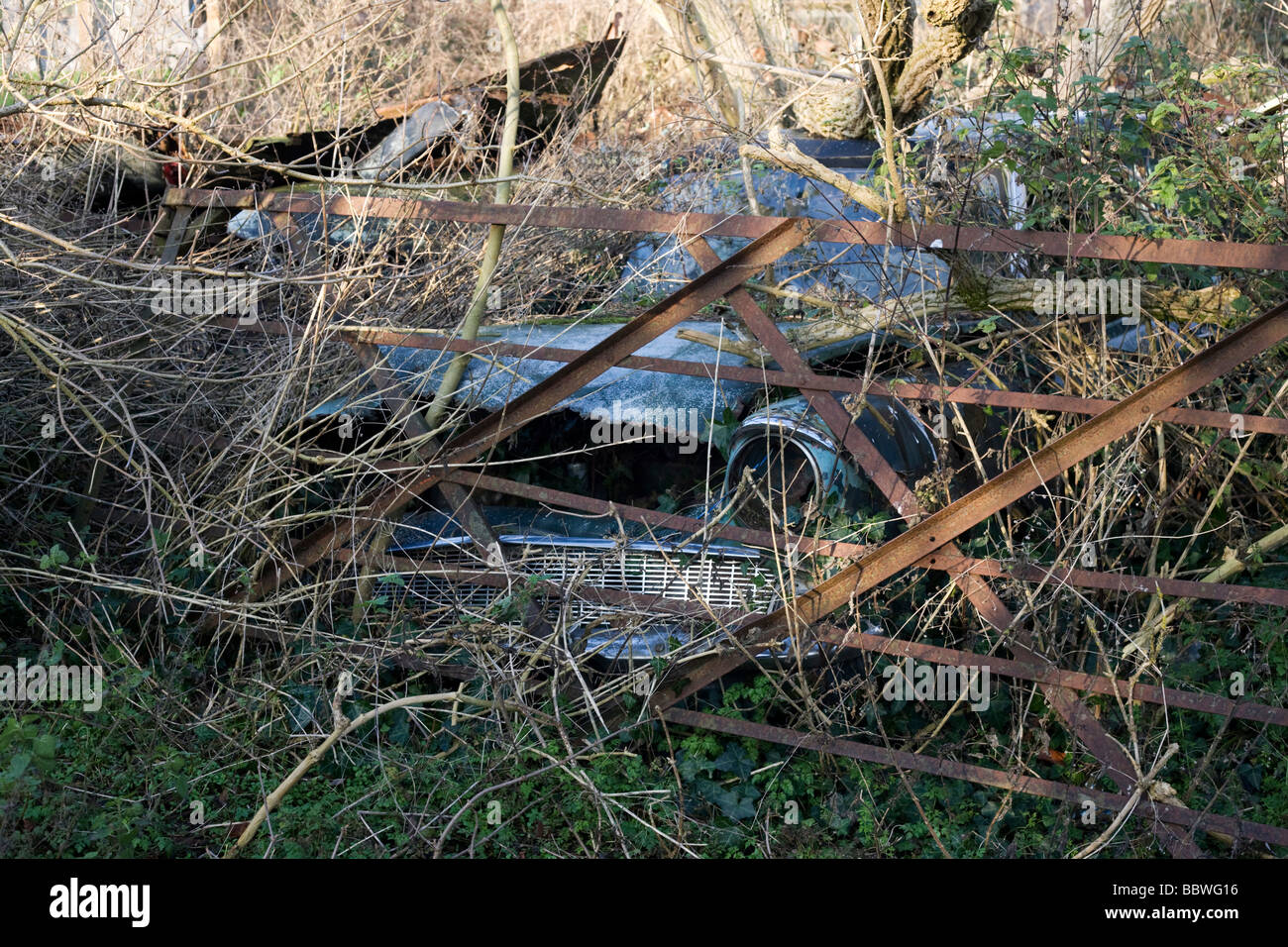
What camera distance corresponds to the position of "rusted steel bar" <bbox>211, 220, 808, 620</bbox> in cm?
375

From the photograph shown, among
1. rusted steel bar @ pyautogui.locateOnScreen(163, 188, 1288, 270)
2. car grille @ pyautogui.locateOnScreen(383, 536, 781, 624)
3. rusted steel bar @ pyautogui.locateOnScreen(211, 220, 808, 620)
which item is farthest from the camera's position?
car grille @ pyautogui.locateOnScreen(383, 536, 781, 624)

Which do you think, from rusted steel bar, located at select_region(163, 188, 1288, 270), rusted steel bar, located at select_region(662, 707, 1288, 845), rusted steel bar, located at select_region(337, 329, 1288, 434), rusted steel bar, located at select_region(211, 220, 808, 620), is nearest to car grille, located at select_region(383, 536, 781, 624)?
rusted steel bar, located at select_region(211, 220, 808, 620)

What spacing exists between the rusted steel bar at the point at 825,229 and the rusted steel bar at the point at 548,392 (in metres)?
0.09

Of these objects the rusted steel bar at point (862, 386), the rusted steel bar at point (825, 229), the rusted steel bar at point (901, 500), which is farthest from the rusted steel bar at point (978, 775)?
the rusted steel bar at point (825, 229)

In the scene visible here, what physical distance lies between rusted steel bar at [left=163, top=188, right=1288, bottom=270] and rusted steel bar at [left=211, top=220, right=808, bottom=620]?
0.31 ft

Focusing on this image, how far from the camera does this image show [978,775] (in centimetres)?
369

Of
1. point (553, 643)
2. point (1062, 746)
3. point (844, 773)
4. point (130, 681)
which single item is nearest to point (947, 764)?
point (844, 773)

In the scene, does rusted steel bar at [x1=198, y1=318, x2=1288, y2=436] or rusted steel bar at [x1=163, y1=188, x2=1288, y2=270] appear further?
rusted steel bar at [x1=198, y1=318, x2=1288, y2=436]

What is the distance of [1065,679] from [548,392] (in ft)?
6.94

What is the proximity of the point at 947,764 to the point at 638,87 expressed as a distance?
31.2 ft

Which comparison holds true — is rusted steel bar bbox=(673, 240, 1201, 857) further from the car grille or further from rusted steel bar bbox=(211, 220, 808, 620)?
the car grille

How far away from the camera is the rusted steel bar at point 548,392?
3.75m

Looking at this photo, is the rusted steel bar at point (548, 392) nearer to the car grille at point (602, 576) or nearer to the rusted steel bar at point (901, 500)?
the rusted steel bar at point (901, 500)

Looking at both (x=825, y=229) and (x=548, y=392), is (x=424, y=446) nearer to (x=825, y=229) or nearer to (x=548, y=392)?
(x=548, y=392)
